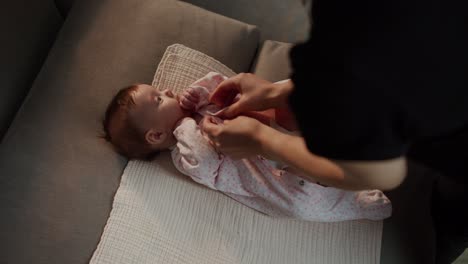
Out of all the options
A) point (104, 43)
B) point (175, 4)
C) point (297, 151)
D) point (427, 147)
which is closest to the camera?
point (427, 147)

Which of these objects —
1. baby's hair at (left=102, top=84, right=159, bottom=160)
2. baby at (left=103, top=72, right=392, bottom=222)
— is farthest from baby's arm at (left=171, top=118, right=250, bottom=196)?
baby's hair at (left=102, top=84, right=159, bottom=160)

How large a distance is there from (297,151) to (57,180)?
678 millimetres

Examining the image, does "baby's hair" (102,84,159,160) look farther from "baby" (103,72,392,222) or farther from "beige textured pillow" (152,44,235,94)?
"beige textured pillow" (152,44,235,94)

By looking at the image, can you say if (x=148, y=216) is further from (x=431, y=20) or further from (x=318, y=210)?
(x=431, y=20)

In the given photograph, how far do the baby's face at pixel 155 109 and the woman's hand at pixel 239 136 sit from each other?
0.24m

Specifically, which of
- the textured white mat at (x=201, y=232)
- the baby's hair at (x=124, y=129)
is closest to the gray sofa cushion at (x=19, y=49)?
the baby's hair at (x=124, y=129)

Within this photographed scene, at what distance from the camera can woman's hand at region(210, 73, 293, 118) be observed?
43.9 inches

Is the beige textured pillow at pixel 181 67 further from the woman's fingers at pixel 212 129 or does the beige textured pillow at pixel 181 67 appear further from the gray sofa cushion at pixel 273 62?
the woman's fingers at pixel 212 129

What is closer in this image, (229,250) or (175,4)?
(229,250)

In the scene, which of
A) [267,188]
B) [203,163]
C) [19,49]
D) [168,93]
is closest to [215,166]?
[203,163]

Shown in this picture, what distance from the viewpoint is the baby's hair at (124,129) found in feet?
3.98

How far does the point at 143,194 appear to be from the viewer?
3.99ft

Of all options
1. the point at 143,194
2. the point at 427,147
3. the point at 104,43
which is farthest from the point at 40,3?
the point at 427,147

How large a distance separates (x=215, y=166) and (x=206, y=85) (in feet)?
0.83
